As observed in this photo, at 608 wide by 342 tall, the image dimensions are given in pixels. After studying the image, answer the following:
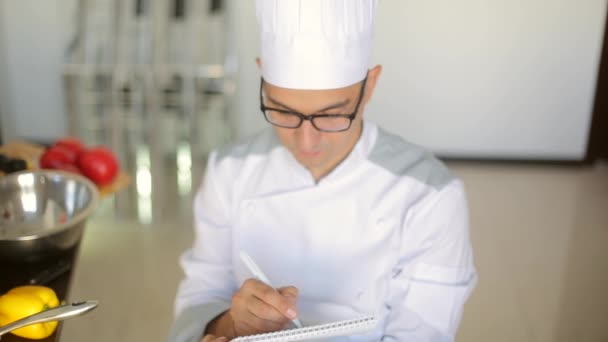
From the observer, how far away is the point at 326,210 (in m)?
0.99

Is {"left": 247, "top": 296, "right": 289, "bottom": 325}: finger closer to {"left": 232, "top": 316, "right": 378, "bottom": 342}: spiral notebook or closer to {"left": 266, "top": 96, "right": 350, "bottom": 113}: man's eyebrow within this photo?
{"left": 232, "top": 316, "right": 378, "bottom": 342}: spiral notebook

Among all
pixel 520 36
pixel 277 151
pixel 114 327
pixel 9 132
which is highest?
pixel 520 36

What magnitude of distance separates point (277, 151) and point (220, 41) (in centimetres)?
188

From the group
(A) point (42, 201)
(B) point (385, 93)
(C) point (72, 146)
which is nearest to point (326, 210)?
(A) point (42, 201)

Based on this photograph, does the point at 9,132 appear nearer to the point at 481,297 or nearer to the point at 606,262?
the point at 481,297

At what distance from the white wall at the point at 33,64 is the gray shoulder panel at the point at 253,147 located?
6.76 feet

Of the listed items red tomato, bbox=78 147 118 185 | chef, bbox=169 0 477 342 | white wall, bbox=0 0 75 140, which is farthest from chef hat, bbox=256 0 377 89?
white wall, bbox=0 0 75 140

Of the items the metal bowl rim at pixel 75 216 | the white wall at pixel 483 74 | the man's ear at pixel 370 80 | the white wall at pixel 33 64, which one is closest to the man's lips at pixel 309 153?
the man's ear at pixel 370 80

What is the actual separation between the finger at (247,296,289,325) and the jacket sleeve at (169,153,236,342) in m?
0.19

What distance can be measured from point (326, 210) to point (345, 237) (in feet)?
0.16

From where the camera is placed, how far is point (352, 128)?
92 cm

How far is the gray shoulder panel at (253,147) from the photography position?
3.46 ft

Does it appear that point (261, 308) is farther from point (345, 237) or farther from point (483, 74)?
point (483, 74)

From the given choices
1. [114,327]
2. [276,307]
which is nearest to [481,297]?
[114,327]
